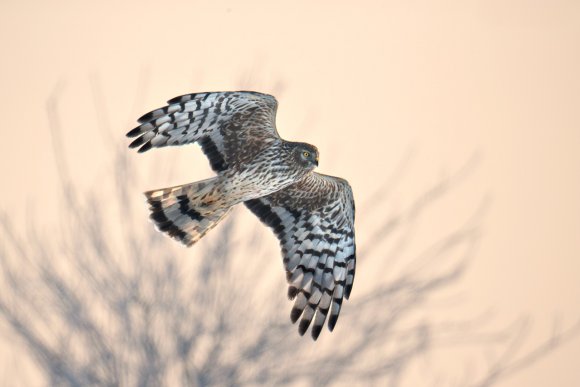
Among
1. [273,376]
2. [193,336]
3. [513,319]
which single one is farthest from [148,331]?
[513,319]

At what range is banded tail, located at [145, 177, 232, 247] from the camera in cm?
416

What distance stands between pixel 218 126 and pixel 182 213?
1.13 ft

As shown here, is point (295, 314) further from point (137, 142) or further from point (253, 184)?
point (137, 142)

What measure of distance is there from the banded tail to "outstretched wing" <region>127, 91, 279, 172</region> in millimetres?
152

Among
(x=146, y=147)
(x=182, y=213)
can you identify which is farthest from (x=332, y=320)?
(x=146, y=147)

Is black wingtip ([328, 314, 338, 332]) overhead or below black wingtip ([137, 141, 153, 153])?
below

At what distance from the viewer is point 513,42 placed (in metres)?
4.84

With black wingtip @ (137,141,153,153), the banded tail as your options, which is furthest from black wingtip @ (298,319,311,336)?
black wingtip @ (137,141,153,153)

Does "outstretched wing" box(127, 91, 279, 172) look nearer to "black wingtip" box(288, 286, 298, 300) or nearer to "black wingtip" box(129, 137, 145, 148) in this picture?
"black wingtip" box(129, 137, 145, 148)

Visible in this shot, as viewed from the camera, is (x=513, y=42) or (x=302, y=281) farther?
(x=513, y=42)

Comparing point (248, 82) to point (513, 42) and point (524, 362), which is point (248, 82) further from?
point (524, 362)

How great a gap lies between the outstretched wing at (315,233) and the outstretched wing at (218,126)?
277 millimetres

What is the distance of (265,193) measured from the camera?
4.12 meters

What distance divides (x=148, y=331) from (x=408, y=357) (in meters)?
1.04
